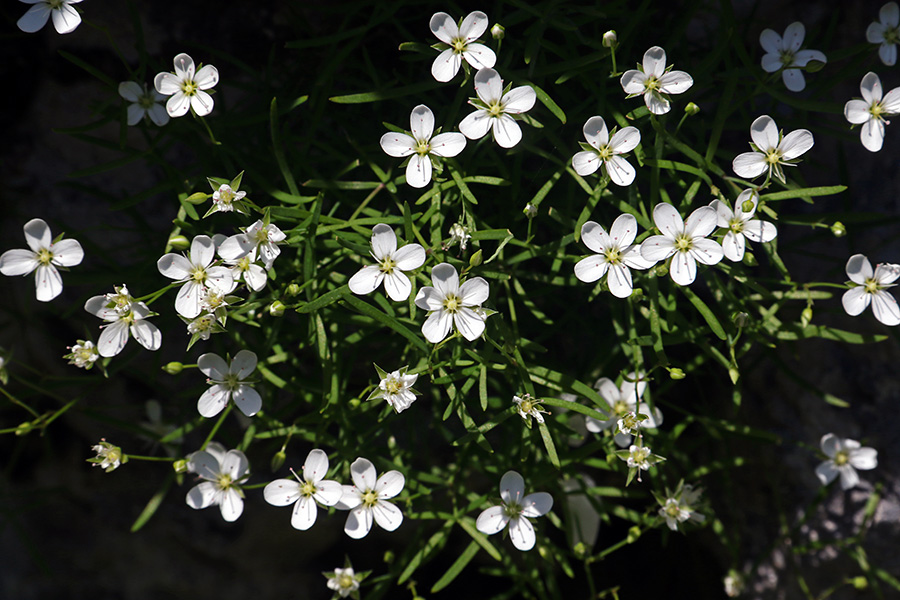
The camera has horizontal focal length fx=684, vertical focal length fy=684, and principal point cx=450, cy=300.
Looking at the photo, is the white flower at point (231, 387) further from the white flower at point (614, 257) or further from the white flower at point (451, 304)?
the white flower at point (614, 257)

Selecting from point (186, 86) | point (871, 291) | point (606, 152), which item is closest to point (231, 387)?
point (186, 86)

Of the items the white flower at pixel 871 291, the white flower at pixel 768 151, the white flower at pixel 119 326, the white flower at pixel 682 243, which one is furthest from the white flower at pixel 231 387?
the white flower at pixel 871 291

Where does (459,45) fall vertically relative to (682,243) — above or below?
above

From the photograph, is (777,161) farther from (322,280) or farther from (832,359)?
(322,280)

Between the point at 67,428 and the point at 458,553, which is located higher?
the point at 67,428

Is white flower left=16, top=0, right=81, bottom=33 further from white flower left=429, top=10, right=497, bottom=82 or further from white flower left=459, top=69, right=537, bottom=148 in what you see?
white flower left=459, top=69, right=537, bottom=148

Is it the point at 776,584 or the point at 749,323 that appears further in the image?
the point at 776,584

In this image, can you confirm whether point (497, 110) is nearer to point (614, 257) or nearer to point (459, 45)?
point (459, 45)

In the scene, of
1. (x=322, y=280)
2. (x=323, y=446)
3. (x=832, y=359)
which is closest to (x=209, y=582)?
(x=323, y=446)
